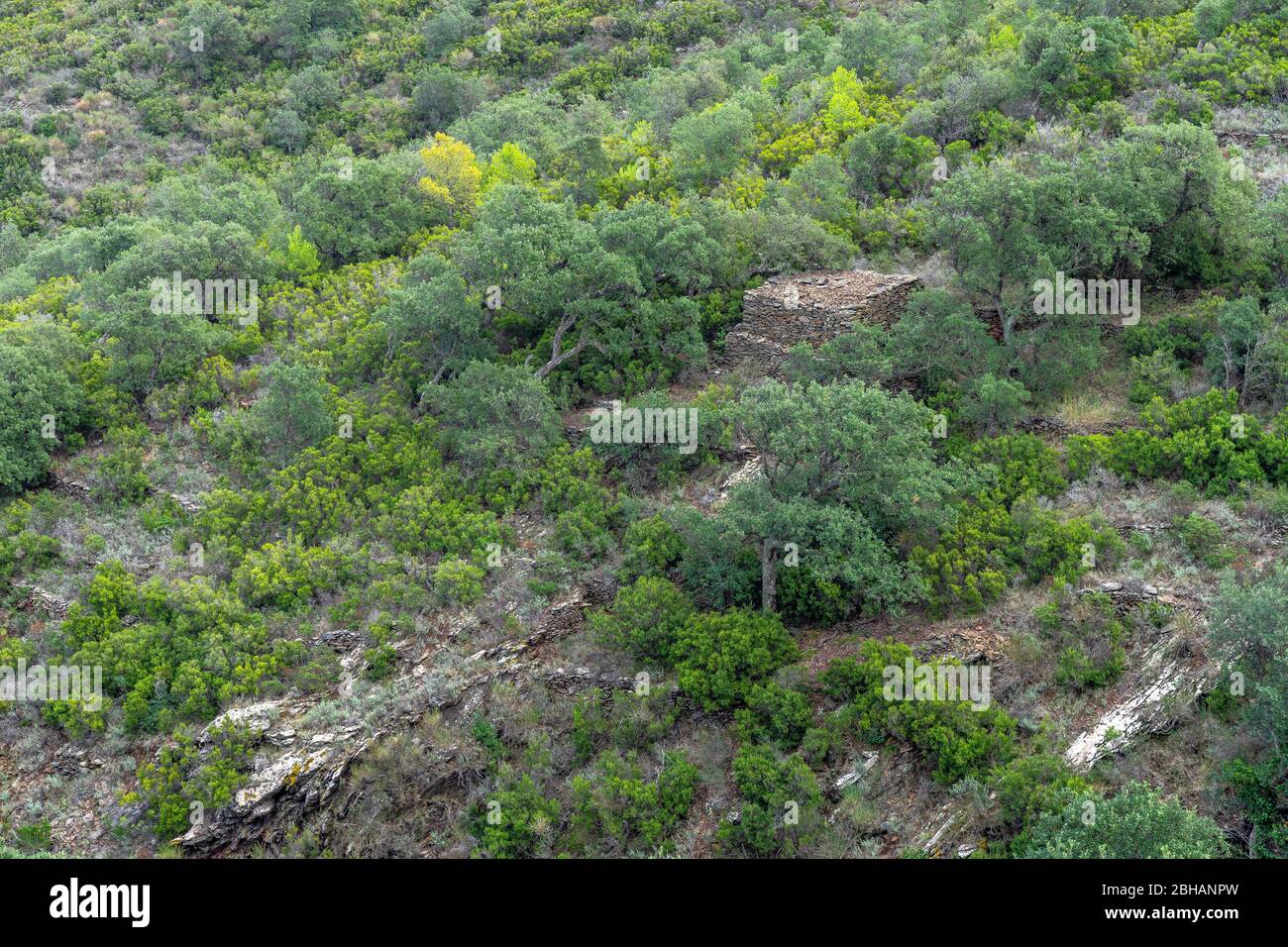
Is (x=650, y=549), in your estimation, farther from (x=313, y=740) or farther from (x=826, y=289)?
(x=826, y=289)

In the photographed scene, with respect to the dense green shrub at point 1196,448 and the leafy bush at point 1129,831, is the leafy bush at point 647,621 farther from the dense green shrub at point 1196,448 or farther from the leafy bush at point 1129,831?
the dense green shrub at point 1196,448

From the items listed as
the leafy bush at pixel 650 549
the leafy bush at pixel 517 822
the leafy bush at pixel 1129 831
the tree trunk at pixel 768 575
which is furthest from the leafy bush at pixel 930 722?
the leafy bush at pixel 517 822

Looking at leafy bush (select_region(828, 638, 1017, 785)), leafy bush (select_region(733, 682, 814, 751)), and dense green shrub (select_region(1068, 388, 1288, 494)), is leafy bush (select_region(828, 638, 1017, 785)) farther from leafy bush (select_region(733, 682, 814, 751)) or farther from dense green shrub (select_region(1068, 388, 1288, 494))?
dense green shrub (select_region(1068, 388, 1288, 494))

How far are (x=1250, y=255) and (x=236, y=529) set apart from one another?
25.0 m

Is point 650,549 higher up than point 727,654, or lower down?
higher up

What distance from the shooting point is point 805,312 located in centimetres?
2662

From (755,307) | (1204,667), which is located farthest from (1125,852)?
(755,307)

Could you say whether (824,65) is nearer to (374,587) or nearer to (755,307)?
(755,307)

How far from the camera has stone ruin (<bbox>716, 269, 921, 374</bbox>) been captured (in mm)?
26297

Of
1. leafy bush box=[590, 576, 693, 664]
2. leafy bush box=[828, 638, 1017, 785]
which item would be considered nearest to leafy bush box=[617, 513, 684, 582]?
leafy bush box=[590, 576, 693, 664]

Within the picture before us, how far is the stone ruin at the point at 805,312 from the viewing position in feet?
86.3

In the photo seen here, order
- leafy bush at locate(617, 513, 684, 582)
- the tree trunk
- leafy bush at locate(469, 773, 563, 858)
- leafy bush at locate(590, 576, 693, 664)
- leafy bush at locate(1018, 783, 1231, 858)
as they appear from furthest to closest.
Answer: leafy bush at locate(617, 513, 684, 582), the tree trunk, leafy bush at locate(590, 576, 693, 664), leafy bush at locate(469, 773, 563, 858), leafy bush at locate(1018, 783, 1231, 858)

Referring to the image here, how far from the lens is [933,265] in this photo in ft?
93.1

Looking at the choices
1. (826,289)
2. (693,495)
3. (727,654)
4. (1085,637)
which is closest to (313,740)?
(727,654)
